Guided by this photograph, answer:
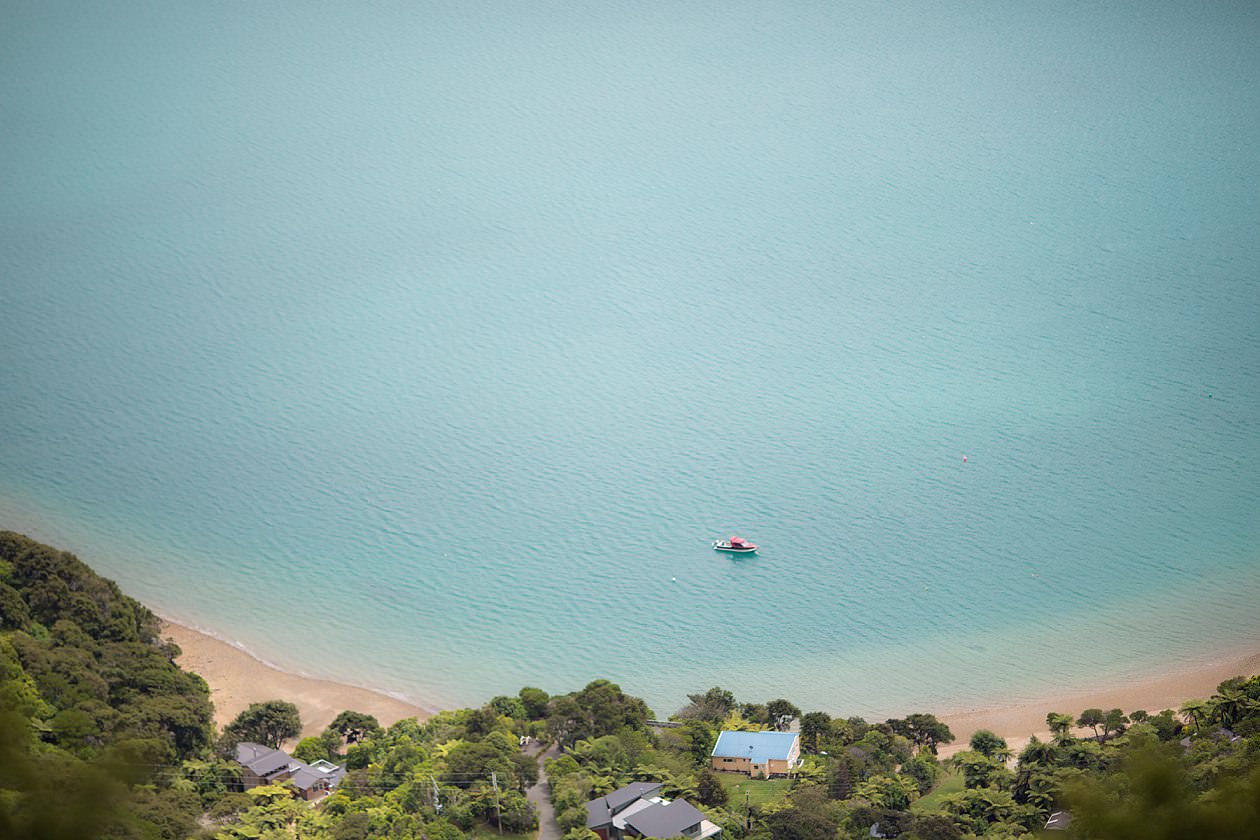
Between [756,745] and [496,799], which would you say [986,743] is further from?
[496,799]

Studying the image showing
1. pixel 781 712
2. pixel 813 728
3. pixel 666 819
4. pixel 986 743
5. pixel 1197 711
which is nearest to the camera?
pixel 666 819

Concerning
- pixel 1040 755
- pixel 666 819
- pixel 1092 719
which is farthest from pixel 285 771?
pixel 1092 719

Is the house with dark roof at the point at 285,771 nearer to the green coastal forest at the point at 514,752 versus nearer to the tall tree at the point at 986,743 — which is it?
the green coastal forest at the point at 514,752

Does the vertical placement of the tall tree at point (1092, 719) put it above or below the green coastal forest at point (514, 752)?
above

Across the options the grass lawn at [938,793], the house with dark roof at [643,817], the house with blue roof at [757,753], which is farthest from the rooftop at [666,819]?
the grass lawn at [938,793]

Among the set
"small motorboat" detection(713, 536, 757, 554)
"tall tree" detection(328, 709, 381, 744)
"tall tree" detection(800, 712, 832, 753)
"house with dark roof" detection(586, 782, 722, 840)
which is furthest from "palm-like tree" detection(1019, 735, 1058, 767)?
"tall tree" detection(328, 709, 381, 744)

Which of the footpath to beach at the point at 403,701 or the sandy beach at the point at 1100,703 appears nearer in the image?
the sandy beach at the point at 1100,703

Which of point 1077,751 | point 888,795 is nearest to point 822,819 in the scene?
point 888,795
